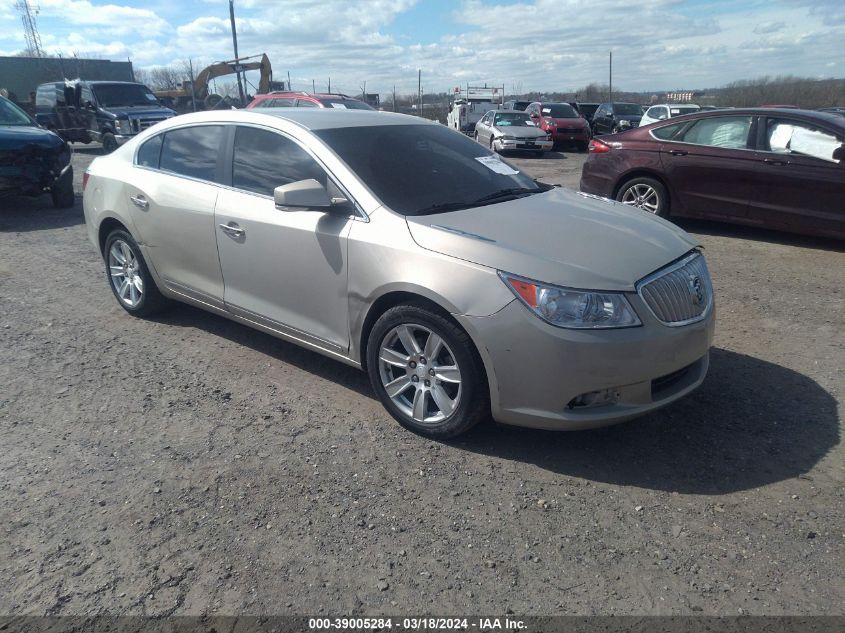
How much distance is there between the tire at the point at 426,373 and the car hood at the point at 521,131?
17857mm

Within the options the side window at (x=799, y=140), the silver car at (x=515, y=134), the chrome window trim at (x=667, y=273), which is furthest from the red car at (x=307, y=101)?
the chrome window trim at (x=667, y=273)

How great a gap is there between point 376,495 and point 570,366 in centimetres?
109

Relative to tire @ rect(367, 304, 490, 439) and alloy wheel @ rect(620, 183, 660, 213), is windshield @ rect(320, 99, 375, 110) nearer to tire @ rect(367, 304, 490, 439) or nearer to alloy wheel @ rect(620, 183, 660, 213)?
alloy wheel @ rect(620, 183, 660, 213)

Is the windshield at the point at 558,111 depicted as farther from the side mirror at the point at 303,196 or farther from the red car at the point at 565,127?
the side mirror at the point at 303,196

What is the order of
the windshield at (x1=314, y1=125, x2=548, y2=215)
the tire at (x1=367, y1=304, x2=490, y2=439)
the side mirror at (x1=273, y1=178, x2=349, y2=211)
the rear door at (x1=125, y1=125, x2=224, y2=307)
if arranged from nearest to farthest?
1. the tire at (x1=367, y1=304, x2=490, y2=439)
2. the side mirror at (x1=273, y1=178, x2=349, y2=211)
3. the windshield at (x1=314, y1=125, x2=548, y2=215)
4. the rear door at (x1=125, y1=125, x2=224, y2=307)

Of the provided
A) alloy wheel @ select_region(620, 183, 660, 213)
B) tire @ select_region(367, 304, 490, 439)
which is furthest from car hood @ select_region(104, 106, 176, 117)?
tire @ select_region(367, 304, 490, 439)

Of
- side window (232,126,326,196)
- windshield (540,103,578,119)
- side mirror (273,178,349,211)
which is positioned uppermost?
side window (232,126,326,196)

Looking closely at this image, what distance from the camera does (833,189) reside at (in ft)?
23.3

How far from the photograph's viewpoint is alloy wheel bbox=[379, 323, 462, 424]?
11.2 feet

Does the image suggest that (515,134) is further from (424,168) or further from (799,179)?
(424,168)

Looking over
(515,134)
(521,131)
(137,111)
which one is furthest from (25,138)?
(521,131)

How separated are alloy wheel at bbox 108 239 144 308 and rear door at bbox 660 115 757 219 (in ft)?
20.7

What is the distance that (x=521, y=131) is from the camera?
2045 cm

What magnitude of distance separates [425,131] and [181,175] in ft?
5.81
